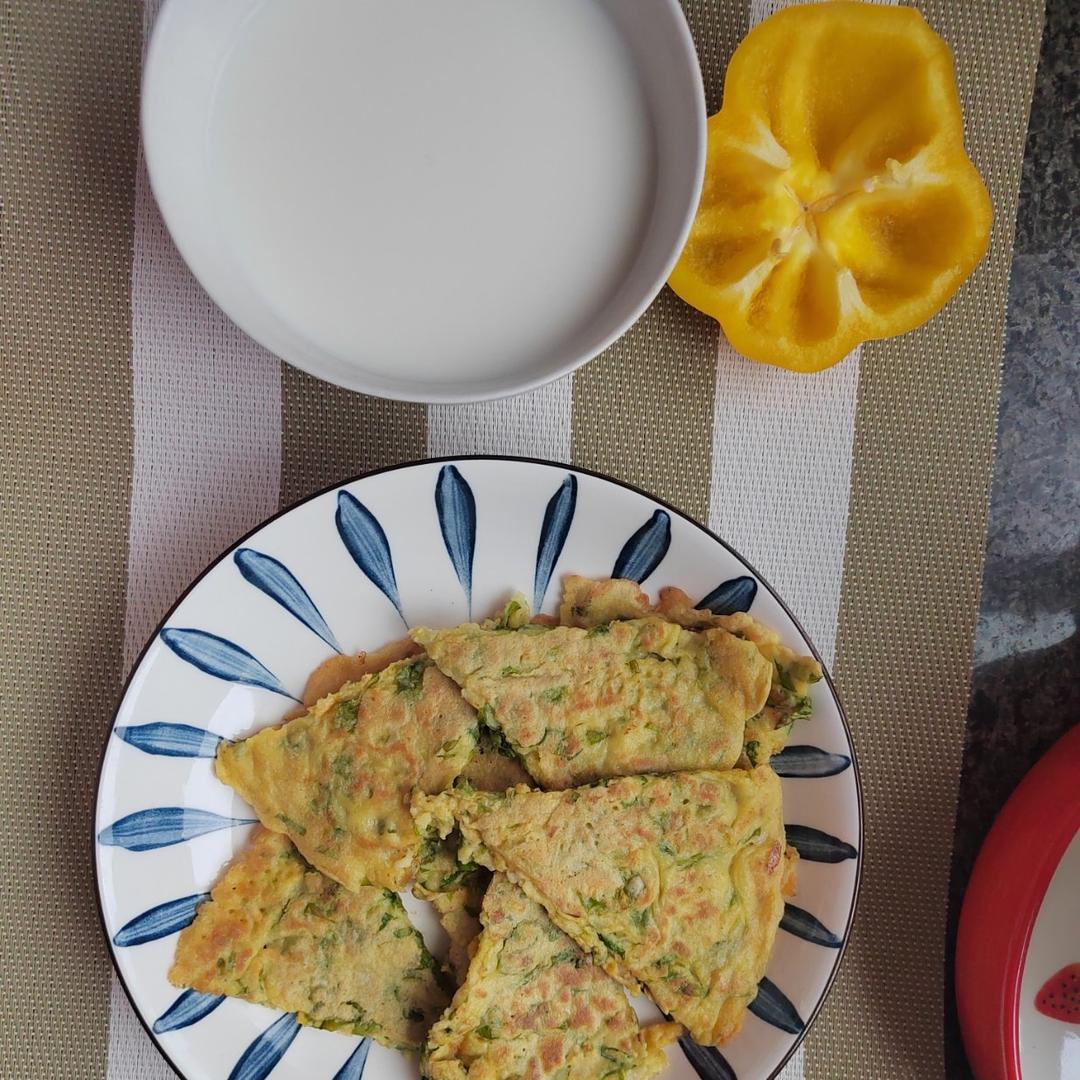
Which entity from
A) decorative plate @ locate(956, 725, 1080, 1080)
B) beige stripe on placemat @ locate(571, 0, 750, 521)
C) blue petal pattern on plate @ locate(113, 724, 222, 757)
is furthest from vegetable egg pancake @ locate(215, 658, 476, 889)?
decorative plate @ locate(956, 725, 1080, 1080)

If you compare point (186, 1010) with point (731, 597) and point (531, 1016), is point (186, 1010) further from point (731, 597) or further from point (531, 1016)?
point (731, 597)

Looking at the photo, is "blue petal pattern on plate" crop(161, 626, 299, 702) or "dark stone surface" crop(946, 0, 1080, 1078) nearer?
"blue petal pattern on plate" crop(161, 626, 299, 702)

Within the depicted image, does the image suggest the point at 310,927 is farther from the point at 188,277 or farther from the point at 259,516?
the point at 188,277

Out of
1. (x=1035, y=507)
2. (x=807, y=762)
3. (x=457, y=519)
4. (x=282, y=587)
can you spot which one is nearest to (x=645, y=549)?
(x=457, y=519)

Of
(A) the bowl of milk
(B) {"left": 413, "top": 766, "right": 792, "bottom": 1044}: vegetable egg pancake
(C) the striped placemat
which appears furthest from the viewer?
(C) the striped placemat

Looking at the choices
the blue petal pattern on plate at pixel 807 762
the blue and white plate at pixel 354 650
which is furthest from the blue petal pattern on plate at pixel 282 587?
the blue petal pattern on plate at pixel 807 762

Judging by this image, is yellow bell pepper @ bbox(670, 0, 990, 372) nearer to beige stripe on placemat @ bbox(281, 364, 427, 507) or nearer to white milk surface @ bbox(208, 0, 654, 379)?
white milk surface @ bbox(208, 0, 654, 379)

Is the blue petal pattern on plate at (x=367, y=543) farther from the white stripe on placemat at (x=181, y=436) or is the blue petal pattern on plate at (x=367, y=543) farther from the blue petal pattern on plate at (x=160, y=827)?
the blue petal pattern on plate at (x=160, y=827)
